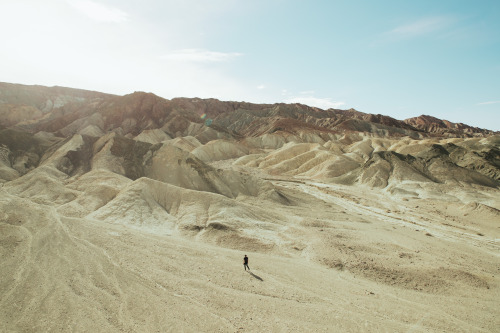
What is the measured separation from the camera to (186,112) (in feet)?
342

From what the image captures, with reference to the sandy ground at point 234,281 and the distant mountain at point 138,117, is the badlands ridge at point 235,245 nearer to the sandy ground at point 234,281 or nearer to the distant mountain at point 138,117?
the sandy ground at point 234,281

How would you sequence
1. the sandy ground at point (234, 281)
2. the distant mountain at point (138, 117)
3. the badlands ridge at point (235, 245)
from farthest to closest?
the distant mountain at point (138, 117) → the badlands ridge at point (235, 245) → the sandy ground at point (234, 281)

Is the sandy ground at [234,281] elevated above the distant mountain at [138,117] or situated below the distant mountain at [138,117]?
below

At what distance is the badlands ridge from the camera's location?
1083 centimetres

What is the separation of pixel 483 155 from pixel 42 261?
67.7m

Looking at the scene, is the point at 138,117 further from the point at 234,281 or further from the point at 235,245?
the point at 234,281

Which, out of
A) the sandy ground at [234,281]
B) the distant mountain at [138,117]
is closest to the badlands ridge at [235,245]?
the sandy ground at [234,281]

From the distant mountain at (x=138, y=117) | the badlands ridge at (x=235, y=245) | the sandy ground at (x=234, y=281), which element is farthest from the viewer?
the distant mountain at (x=138, y=117)

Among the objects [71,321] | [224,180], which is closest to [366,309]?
[71,321]

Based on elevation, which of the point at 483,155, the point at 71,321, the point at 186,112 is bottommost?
the point at 71,321

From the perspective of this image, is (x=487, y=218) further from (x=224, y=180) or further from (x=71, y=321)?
(x=71, y=321)

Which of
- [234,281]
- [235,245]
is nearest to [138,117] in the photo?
[235,245]

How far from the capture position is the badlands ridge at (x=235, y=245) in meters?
10.8

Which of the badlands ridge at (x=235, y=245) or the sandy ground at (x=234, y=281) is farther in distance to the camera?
the badlands ridge at (x=235, y=245)
